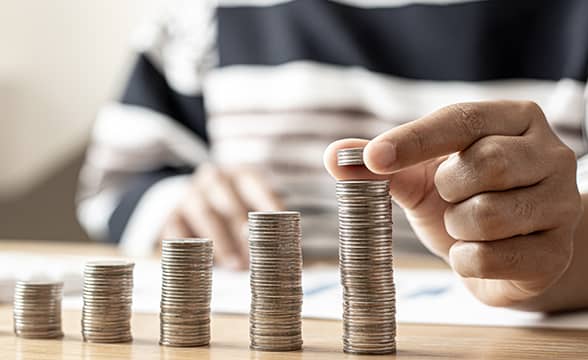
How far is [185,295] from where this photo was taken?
2.42ft

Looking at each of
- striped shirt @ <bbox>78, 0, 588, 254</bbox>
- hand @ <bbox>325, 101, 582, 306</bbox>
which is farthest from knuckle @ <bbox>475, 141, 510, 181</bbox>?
striped shirt @ <bbox>78, 0, 588, 254</bbox>

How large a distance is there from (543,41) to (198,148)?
2.44ft

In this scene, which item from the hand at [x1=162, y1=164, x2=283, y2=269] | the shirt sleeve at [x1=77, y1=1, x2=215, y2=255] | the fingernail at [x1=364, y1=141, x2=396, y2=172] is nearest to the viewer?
the fingernail at [x1=364, y1=141, x2=396, y2=172]

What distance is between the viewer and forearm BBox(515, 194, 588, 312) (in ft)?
2.82

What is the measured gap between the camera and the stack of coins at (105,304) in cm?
75

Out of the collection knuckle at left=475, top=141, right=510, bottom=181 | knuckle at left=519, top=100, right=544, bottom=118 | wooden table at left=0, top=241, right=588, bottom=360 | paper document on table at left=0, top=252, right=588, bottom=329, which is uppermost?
knuckle at left=519, top=100, right=544, bottom=118

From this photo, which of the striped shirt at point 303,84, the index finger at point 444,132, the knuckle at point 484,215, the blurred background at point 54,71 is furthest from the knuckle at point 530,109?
the blurred background at point 54,71

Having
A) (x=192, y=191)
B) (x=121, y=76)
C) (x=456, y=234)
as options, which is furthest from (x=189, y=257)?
(x=121, y=76)

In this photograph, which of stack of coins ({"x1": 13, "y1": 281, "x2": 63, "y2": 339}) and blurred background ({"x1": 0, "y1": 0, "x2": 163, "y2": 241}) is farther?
blurred background ({"x1": 0, "y1": 0, "x2": 163, "y2": 241})

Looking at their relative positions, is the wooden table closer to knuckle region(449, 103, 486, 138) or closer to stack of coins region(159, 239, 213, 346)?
stack of coins region(159, 239, 213, 346)

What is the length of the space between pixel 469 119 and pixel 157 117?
3.90ft

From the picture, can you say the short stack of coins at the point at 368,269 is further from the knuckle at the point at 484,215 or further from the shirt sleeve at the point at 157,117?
the shirt sleeve at the point at 157,117

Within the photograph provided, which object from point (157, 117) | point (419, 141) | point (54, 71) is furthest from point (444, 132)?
point (54, 71)

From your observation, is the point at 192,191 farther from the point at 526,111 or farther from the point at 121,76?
the point at 121,76
